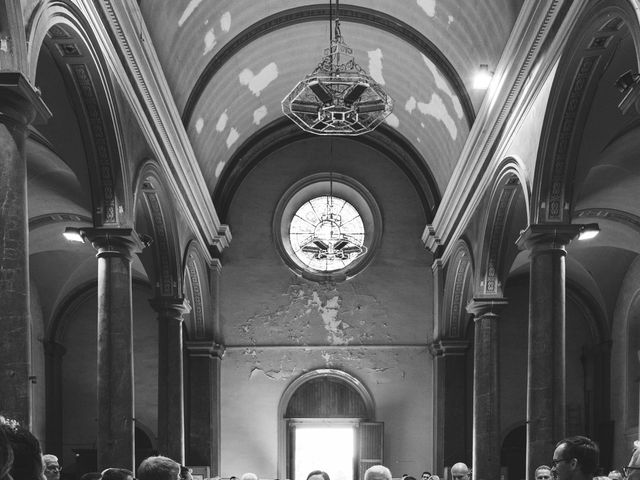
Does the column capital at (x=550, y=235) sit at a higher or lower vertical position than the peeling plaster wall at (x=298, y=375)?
higher

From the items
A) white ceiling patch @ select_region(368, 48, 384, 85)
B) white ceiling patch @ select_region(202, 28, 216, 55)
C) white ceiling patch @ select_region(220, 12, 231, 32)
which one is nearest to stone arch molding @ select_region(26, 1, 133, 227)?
white ceiling patch @ select_region(202, 28, 216, 55)

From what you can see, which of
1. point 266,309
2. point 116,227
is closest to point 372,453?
point 266,309

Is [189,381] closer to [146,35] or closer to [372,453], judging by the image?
[372,453]

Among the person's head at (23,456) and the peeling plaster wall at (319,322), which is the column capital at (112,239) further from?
the peeling plaster wall at (319,322)

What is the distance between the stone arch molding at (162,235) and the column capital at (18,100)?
23.2 ft

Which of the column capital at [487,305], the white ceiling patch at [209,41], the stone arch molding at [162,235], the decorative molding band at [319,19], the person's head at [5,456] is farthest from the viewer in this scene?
the decorative molding band at [319,19]

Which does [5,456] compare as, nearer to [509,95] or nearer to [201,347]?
[509,95]

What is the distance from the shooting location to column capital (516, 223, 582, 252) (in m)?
13.2

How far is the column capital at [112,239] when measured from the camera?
43.6 feet

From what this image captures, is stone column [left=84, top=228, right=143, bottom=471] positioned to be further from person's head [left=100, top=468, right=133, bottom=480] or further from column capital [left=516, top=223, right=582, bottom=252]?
person's head [left=100, top=468, right=133, bottom=480]

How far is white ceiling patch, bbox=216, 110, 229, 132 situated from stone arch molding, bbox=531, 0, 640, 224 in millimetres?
9378

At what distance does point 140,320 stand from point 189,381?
2.30 meters

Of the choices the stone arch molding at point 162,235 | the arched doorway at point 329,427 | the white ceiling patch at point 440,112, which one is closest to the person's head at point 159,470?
the stone arch molding at point 162,235

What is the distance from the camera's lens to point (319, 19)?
1973 centimetres
